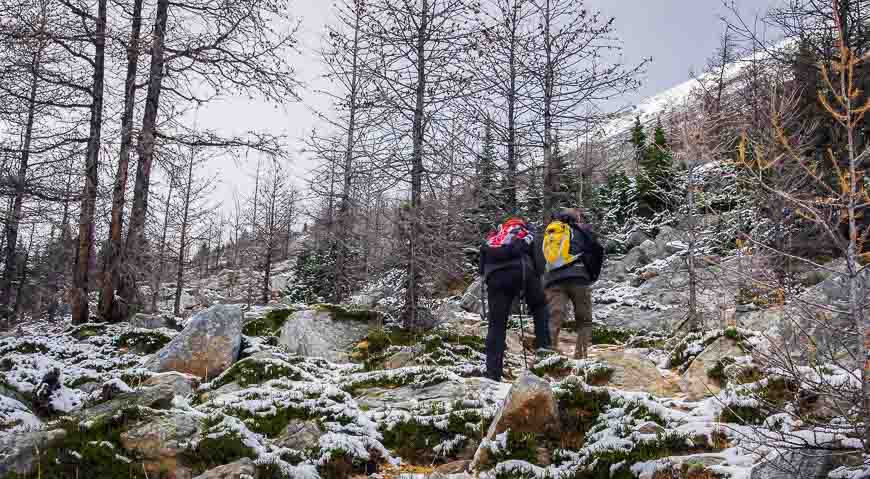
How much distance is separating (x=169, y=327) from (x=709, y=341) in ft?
36.0

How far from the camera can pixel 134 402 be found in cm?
536

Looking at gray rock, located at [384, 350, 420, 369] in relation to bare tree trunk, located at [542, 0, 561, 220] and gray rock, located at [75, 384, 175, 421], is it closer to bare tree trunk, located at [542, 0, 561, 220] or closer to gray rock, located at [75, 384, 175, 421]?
gray rock, located at [75, 384, 175, 421]

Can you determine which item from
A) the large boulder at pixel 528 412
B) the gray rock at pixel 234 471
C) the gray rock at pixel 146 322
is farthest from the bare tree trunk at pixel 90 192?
the large boulder at pixel 528 412

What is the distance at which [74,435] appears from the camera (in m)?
4.50

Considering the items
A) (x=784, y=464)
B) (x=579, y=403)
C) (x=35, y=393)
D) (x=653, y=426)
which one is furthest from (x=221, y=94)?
(x=784, y=464)

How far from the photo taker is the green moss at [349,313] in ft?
35.6

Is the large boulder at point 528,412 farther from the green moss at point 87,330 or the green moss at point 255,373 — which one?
the green moss at point 87,330

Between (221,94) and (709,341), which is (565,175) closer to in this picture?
(709,341)

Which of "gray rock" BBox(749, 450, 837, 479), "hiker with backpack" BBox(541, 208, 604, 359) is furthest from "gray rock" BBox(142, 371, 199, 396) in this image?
"gray rock" BBox(749, 450, 837, 479)

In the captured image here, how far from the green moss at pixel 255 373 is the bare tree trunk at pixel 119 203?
217 inches

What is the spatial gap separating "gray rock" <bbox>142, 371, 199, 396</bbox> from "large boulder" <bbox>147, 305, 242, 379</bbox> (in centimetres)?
68

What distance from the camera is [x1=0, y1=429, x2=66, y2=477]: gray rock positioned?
4.00 metres

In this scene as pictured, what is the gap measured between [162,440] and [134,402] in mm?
1001

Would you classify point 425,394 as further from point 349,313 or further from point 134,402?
point 349,313
